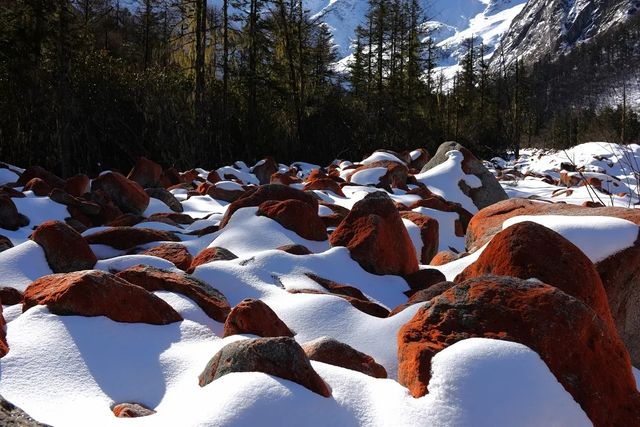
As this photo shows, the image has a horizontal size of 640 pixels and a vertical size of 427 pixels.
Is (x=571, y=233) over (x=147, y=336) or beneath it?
over

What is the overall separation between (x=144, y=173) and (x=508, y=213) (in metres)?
4.07

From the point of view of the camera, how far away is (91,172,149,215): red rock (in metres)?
4.79

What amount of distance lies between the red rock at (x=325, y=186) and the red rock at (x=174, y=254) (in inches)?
112

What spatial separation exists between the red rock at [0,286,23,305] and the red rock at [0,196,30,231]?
194cm

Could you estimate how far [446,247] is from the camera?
442 cm

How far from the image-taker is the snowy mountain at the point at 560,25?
141 meters

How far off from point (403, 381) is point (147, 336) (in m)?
0.80

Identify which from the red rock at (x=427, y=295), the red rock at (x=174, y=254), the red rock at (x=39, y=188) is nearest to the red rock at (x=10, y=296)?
the red rock at (x=174, y=254)

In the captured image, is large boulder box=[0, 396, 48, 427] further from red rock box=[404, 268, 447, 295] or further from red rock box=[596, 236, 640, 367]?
red rock box=[596, 236, 640, 367]

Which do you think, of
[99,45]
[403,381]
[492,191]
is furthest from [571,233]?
[99,45]

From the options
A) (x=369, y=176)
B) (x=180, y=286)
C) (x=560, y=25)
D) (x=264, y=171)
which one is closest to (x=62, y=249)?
(x=180, y=286)

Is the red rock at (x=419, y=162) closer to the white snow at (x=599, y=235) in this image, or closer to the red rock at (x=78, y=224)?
the red rock at (x=78, y=224)

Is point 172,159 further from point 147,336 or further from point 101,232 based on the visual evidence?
point 147,336

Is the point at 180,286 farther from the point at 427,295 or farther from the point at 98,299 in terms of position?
the point at 427,295
